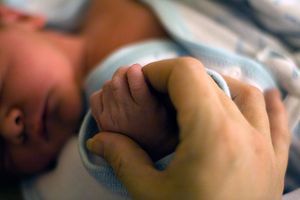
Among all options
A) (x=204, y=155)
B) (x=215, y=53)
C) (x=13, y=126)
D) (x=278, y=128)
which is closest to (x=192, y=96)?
(x=204, y=155)

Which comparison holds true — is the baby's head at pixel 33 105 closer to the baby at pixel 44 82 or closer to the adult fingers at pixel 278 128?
the baby at pixel 44 82

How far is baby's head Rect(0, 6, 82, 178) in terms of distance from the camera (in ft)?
2.33

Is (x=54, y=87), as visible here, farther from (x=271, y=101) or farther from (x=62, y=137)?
(x=271, y=101)

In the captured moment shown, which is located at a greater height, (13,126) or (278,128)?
(278,128)

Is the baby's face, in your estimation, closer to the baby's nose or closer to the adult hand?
the baby's nose

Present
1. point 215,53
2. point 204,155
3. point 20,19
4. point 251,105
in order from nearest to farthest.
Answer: point 204,155 < point 251,105 < point 215,53 < point 20,19

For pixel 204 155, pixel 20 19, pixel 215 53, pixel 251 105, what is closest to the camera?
pixel 204 155

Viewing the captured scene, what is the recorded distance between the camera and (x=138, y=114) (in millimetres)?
469

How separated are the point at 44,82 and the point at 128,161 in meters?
0.37

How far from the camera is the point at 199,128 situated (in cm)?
36

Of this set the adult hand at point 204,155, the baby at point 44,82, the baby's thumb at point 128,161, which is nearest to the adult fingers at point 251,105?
the adult hand at point 204,155

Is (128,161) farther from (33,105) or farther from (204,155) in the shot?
(33,105)

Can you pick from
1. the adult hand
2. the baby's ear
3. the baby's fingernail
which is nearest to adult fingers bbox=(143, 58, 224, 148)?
the adult hand

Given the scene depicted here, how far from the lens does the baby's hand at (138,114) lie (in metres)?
0.46
